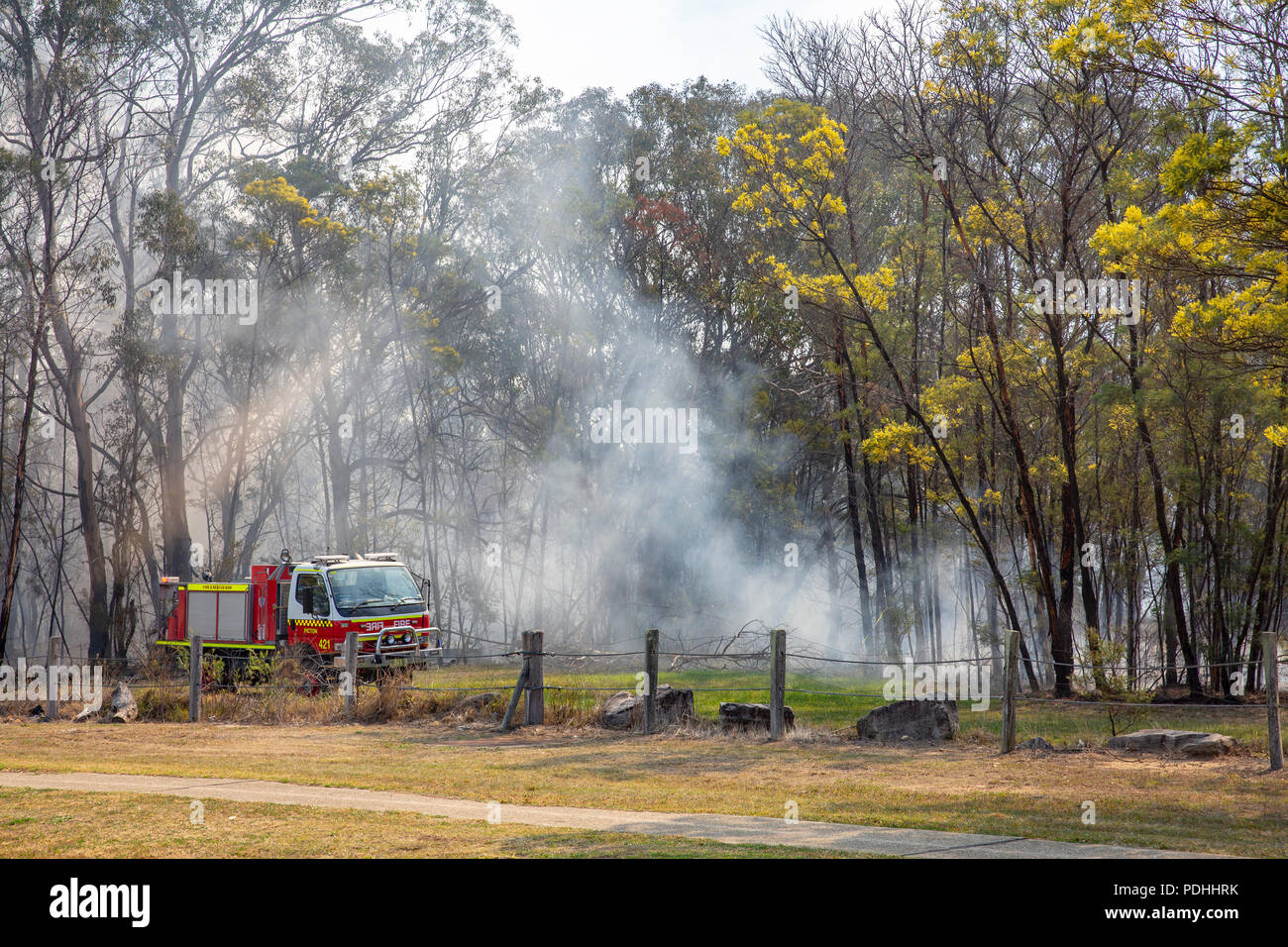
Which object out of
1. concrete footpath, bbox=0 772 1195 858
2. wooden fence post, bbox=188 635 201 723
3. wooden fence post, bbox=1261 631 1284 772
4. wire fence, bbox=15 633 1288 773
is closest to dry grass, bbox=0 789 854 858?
concrete footpath, bbox=0 772 1195 858

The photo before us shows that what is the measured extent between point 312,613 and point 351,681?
16.9 feet

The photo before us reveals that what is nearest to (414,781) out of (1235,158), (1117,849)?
(1117,849)

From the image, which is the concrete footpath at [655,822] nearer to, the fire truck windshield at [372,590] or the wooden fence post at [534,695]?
the wooden fence post at [534,695]

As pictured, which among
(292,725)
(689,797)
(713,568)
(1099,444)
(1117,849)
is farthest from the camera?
(713,568)

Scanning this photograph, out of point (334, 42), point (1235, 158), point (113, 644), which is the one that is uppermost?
point (334, 42)

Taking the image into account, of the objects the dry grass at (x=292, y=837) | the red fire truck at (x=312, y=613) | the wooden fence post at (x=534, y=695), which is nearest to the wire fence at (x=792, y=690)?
the wooden fence post at (x=534, y=695)

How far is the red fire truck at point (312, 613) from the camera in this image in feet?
70.2

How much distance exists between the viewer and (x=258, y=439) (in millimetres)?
39469

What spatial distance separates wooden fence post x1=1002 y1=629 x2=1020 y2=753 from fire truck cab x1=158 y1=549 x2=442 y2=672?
10.8 m

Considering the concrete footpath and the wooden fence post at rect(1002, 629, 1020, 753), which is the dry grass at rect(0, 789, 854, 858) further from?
the wooden fence post at rect(1002, 629, 1020, 753)

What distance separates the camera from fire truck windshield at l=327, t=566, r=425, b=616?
21641 millimetres

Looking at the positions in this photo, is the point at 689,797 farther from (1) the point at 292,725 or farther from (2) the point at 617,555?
(2) the point at 617,555

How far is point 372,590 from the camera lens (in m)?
22.0

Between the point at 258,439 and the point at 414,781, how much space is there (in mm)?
31646
